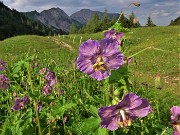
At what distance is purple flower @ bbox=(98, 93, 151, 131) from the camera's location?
5.57 ft

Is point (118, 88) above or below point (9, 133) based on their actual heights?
above

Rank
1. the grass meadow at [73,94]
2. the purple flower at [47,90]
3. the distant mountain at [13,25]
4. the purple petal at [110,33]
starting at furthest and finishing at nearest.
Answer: the distant mountain at [13,25], the purple flower at [47,90], the purple petal at [110,33], the grass meadow at [73,94]

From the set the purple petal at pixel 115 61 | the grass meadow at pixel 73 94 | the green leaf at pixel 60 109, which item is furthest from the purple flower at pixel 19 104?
→ the purple petal at pixel 115 61

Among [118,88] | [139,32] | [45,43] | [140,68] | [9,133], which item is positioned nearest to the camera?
[118,88]

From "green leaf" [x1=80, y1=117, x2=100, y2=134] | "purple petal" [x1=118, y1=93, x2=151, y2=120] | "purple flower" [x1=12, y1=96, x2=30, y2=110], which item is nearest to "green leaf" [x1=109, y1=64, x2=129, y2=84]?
"purple petal" [x1=118, y1=93, x2=151, y2=120]

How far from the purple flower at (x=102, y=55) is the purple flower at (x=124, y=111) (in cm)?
19

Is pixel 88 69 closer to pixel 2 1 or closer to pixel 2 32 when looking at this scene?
pixel 2 32

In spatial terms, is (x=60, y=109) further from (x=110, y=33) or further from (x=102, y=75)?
(x=102, y=75)

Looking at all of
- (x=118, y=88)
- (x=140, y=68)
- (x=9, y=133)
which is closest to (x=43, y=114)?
(x=9, y=133)

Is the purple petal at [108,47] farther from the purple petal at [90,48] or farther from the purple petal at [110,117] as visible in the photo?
the purple petal at [110,117]

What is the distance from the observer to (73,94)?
201 inches

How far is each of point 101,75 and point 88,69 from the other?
0.30ft

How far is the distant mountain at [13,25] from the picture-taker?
159250 millimetres

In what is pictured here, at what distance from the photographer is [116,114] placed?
177 cm
